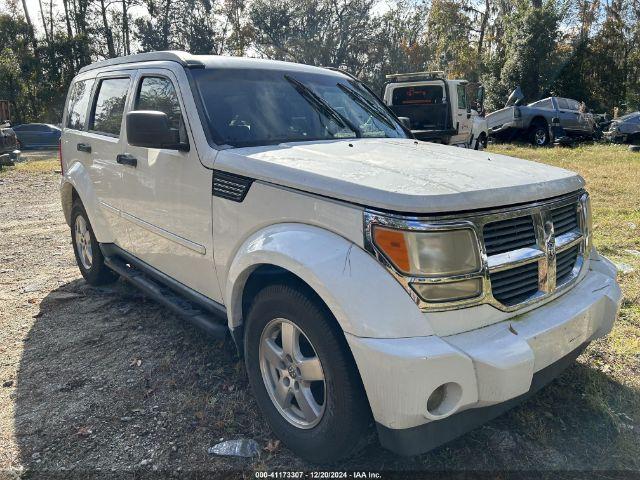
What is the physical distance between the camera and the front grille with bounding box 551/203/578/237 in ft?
8.07

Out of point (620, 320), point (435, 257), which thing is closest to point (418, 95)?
point (620, 320)

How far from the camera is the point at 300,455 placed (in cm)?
243

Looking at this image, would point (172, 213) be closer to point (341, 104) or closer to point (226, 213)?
point (226, 213)

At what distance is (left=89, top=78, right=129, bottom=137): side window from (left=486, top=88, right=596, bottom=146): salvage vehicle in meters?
17.0

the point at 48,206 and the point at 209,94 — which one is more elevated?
the point at 209,94

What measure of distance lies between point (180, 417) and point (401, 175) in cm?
180

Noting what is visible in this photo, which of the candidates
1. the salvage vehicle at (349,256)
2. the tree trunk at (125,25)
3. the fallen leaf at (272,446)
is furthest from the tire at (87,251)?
the tree trunk at (125,25)

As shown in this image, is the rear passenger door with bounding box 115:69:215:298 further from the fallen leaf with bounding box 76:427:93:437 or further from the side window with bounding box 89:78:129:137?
the fallen leaf with bounding box 76:427:93:437

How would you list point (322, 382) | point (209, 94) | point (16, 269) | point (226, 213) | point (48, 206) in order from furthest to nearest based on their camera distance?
point (48, 206) → point (16, 269) → point (209, 94) → point (226, 213) → point (322, 382)

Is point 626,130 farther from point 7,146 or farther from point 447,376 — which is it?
point 7,146

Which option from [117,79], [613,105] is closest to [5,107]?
[117,79]

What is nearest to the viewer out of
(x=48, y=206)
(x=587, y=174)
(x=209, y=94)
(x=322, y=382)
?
(x=322, y=382)

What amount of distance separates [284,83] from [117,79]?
1.55 meters

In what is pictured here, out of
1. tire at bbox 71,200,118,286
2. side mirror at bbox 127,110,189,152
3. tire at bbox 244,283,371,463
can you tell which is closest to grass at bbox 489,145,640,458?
tire at bbox 244,283,371,463
